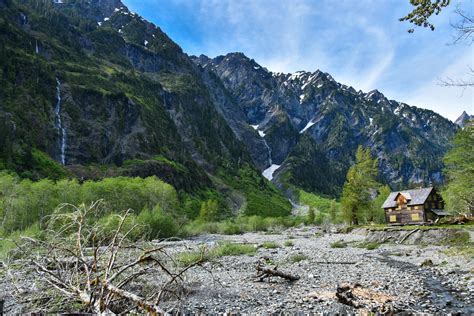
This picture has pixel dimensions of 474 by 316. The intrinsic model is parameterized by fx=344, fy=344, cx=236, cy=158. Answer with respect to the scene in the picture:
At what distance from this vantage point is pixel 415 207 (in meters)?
62.7

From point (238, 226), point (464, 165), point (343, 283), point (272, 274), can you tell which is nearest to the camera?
point (343, 283)

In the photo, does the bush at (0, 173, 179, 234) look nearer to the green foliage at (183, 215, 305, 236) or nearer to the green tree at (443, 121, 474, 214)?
the green foliage at (183, 215, 305, 236)

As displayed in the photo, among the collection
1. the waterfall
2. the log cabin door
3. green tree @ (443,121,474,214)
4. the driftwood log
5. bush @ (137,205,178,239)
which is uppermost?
the waterfall

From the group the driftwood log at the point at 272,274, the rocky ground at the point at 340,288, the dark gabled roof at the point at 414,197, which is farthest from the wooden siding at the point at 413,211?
the driftwood log at the point at 272,274

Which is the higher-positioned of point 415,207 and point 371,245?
point 415,207

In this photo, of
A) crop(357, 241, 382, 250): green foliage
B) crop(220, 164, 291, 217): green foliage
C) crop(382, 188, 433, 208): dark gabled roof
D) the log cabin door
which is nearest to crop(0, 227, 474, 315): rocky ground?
crop(357, 241, 382, 250): green foliage

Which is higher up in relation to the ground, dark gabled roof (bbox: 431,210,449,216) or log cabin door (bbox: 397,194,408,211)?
log cabin door (bbox: 397,194,408,211)

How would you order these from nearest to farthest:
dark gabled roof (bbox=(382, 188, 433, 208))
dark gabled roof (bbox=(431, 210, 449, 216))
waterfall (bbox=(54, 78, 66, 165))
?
dark gabled roof (bbox=(431, 210, 449, 216)) → dark gabled roof (bbox=(382, 188, 433, 208)) → waterfall (bbox=(54, 78, 66, 165))

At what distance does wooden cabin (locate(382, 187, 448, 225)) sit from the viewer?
61781mm

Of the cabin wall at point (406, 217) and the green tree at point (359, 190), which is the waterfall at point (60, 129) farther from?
the cabin wall at point (406, 217)

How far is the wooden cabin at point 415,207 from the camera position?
203 ft

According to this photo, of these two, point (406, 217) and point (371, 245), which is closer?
point (371, 245)

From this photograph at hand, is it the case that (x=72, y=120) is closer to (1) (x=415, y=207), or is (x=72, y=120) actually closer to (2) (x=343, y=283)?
(1) (x=415, y=207)

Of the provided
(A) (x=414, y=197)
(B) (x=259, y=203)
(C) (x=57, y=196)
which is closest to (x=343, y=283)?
(C) (x=57, y=196)
